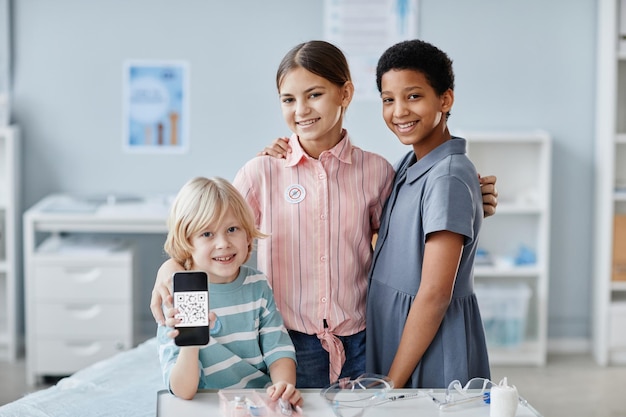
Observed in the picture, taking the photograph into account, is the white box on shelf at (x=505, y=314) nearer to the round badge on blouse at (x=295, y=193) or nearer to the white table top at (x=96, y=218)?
the white table top at (x=96, y=218)

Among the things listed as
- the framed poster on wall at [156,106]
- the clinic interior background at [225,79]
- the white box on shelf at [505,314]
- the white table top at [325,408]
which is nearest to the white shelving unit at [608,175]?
the clinic interior background at [225,79]

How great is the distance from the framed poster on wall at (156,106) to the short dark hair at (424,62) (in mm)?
2301

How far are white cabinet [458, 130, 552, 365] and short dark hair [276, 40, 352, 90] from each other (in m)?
2.15

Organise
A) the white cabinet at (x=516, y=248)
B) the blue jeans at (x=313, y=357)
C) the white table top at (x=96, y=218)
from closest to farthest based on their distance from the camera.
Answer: the blue jeans at (x=313, y=357), the white table top at (x=96, y=218), the white cabinet at (x=516, y=248)

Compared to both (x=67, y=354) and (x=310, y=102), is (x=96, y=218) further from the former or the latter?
(x=310, y=102)

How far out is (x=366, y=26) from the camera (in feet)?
13.2

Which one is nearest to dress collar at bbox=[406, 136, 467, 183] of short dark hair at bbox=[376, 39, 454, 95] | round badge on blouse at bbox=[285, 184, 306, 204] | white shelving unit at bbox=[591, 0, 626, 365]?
short dark hair at bbox=[376, 39, 454, 95]

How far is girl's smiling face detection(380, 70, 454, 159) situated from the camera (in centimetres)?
189

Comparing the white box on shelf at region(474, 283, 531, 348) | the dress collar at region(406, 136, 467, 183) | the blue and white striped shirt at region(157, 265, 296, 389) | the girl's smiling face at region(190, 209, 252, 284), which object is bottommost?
the white box on shelf at region(474, 283, 531, 348)

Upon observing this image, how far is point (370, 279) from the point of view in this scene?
1956mm

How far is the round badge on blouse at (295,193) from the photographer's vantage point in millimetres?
1919

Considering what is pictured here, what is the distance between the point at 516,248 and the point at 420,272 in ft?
8.13

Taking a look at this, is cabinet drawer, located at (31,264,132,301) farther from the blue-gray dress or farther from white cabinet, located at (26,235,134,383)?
the blue-gray dress

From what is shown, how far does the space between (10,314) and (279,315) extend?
8.00 feet
